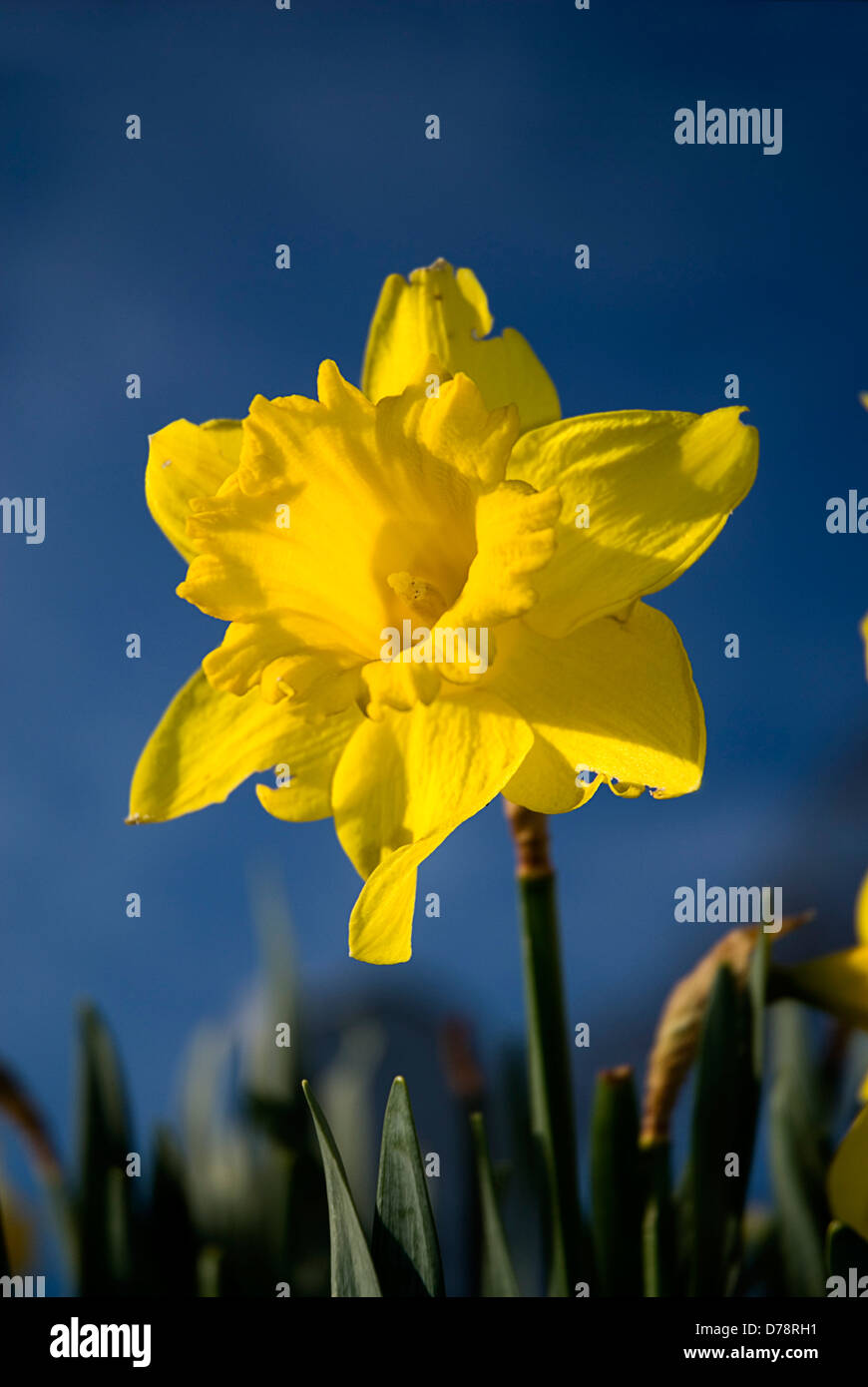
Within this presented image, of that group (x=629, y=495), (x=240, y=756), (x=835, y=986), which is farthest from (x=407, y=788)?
(x=835, y=986)

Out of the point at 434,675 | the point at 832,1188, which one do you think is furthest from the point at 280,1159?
the point at 434,675

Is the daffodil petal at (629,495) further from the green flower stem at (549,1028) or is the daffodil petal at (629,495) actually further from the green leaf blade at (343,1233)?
the green leaf blade at (343,1233)

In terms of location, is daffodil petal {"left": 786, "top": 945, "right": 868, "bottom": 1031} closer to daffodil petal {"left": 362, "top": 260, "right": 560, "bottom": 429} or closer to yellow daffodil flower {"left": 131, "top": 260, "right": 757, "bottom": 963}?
yellow daffodil flower {"left": 131, "top": 260, "right": 757, "bottom": 963}

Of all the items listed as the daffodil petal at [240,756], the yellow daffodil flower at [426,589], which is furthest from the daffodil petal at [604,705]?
the daffodil petal at [240,756]

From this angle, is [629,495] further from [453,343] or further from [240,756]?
[240,756]

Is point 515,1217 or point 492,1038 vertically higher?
point 492,1038
